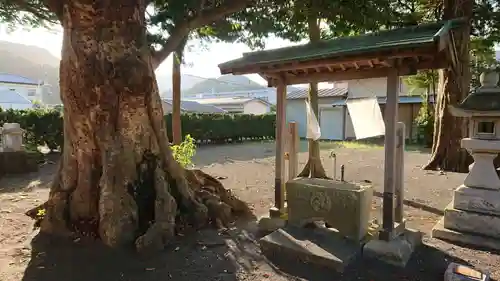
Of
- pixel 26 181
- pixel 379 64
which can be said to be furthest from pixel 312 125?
pixel 26 181

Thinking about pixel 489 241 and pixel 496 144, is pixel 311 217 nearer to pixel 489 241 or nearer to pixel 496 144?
pixel 489 241

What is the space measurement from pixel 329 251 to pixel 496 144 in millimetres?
2987

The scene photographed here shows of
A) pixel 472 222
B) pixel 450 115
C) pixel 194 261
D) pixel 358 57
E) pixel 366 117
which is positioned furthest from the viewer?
pixel 450 115

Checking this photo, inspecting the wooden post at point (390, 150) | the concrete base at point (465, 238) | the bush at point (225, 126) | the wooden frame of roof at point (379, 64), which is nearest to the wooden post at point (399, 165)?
the wooden frame of roof at point (379, 64)

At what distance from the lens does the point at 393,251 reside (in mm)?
4215

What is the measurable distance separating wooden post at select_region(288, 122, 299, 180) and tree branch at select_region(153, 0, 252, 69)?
240cm

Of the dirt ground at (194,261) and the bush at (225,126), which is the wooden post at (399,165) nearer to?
the dirt ground at (194,261)

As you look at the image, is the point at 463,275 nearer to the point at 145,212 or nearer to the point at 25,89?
the point at 145,212

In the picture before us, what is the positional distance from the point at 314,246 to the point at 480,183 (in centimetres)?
281

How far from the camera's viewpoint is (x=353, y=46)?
4.51 meters

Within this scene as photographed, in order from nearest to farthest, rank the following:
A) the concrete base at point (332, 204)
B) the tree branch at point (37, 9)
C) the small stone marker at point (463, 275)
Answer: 1. the small stone marker at point (463, 275)
2. the concrete base at point (332, 204)
3. the tree branch at point (37, 9)

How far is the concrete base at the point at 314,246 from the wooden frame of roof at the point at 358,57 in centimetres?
219

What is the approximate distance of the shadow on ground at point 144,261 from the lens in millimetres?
3936

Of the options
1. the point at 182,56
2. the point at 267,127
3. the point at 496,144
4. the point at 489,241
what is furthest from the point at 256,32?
the point at 267,127
